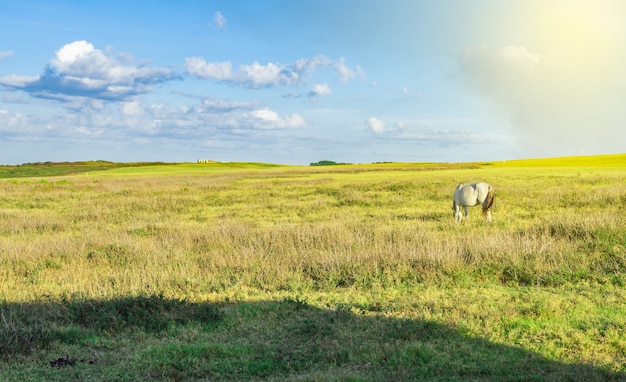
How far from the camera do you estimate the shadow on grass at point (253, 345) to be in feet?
21.0

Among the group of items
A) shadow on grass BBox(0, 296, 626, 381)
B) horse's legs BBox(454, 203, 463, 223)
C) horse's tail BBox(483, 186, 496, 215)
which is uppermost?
horse's tail BBox(483, 186, 496, 215)

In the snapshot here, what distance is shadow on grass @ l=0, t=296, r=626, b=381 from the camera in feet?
21.0

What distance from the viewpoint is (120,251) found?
13992 mm

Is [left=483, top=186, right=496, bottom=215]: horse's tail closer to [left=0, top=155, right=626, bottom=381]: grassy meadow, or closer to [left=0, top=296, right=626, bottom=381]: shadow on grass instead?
[left=0, top=155, right=626, bottom=381]: grassy meadow

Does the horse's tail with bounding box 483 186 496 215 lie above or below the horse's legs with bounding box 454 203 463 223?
above

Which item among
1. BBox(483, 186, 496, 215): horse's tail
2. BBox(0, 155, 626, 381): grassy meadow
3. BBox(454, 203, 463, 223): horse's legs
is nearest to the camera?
BBox(0, 155, 626, 381): grassy meadow

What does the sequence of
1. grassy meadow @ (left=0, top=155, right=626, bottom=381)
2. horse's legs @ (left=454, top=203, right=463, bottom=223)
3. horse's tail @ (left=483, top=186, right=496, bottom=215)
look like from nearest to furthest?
grassy meadow @ (left=0, top=155, right=626, bottom=381) → horse's tail @ (left=483, top=186, right=496, bottom=215) → horse's legs @ (left=454, top=203, right=463, bottom=223)

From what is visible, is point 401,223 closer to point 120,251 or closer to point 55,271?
point 120,251

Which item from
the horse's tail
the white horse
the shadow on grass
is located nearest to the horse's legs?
the white horse

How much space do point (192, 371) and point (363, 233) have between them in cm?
987

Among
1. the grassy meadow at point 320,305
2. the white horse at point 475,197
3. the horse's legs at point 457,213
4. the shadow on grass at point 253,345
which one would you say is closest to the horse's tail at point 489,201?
the white horse at point 475,197

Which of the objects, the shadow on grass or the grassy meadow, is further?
the grassy meadow

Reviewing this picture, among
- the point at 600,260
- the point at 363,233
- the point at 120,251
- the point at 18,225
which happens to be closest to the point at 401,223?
the point at 363,233

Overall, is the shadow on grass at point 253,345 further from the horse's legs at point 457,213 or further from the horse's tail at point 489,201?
the horse's tail at point 489,201
